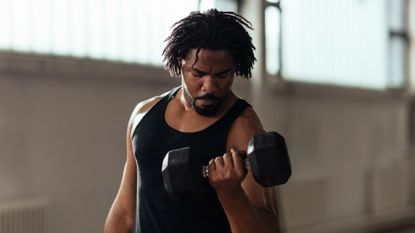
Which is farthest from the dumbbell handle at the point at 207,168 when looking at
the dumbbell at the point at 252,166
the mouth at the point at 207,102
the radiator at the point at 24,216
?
the radiator at the point at 24,216

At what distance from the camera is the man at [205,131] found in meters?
0.71

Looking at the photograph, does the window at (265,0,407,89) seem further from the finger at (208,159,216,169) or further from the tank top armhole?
the finger at (208,159,216,169)

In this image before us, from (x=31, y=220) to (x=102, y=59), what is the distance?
2.21 feet

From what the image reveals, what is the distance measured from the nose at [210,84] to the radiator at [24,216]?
135cm

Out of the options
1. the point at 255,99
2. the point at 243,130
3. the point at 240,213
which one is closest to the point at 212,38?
the point at 243,130

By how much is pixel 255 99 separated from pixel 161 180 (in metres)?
2.02

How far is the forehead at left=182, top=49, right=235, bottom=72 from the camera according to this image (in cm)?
73

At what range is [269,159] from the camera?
2.14 feet

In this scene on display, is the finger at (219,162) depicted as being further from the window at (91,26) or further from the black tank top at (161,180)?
the window at (91,26)

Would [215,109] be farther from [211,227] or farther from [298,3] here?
[298,3]

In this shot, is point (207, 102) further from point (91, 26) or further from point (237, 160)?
point (91, 26)

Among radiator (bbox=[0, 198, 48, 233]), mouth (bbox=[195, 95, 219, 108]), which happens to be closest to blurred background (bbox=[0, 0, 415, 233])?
radiator (bbox=[0, 198, 48, 233])

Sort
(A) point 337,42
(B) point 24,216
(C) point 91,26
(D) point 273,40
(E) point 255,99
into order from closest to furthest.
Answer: (B) point 24,216
(C) point 91,26
(E) point 255,99
(D) point 273,40
(A) point 337,42

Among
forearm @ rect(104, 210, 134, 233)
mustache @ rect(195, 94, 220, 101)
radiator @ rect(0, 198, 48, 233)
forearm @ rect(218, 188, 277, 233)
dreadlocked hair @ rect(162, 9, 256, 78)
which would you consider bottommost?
radiator @ rect(0, 198, 48, 233)
